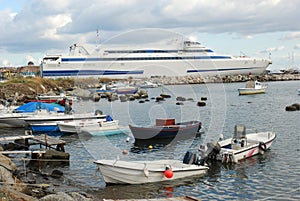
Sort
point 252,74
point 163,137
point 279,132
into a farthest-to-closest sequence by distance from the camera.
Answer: point 252,74 < point 279,132 < point 163,137

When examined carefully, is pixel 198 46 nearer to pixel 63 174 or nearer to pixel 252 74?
pixel 252 74

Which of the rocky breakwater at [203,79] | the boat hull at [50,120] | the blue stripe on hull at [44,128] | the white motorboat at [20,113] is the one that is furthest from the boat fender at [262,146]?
the rocky breakwater at [203,79]

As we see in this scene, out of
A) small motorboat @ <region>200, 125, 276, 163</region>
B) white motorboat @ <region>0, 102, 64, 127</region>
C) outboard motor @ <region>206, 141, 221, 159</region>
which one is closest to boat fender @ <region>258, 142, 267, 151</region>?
small motorboat @ <region>200, 125, 276, 163</region>

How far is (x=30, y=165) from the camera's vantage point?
16750 millimetres

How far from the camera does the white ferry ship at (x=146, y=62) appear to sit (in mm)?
93312

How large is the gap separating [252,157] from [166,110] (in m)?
24.0

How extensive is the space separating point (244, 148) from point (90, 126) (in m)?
11.1

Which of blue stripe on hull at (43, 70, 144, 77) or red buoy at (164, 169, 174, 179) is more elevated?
blue stripe on hull at (43, 70, 144, 77)

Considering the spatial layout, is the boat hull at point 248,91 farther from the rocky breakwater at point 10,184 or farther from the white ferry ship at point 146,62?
the rocky breakwater at point 10,184

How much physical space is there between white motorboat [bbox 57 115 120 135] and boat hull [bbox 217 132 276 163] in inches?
357

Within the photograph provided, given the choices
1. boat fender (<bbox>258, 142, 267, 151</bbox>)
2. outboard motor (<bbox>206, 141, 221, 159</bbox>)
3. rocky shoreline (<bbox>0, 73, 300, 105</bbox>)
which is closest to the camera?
outboard motor (<bbox>206, 141, 221, 159</bbox>)

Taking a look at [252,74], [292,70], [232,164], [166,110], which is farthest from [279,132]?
[292,70]

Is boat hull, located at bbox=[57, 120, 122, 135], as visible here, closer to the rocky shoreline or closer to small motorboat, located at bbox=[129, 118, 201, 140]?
small motorboat, located at bbox=[129, 118, 201, 140]

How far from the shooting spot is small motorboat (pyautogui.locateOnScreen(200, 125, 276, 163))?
16859 millimetres
